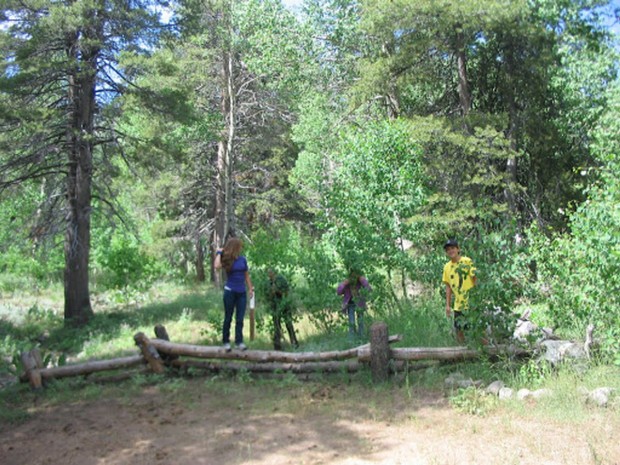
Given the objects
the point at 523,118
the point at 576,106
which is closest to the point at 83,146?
the point at 523,118

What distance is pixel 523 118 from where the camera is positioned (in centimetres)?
1605

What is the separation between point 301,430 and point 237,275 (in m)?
2.84

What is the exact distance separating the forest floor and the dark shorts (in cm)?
103

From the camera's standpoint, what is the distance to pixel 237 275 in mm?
8336

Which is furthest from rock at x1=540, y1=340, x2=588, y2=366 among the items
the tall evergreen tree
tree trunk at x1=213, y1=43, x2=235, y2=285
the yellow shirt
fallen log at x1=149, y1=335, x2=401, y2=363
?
tree trunk at x1=213, y1=43, x2=235, y2=285

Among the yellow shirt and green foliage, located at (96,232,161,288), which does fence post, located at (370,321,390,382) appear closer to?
the yellow shirt

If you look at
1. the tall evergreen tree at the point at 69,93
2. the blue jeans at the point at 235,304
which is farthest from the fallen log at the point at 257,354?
the tall evergreen tree at the point at 69,93

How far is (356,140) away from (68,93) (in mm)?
9017

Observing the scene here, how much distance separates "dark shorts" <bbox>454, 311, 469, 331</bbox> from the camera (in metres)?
7.54

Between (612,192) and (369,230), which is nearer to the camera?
(612,192)

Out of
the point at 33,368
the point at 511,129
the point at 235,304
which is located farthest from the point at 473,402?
the point at 511,129

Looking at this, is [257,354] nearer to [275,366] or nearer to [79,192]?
[275,366]

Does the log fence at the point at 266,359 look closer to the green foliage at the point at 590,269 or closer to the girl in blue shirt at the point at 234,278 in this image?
the girl in blue shirt at the point at 234,278

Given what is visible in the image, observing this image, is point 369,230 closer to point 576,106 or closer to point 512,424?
point 512,424
